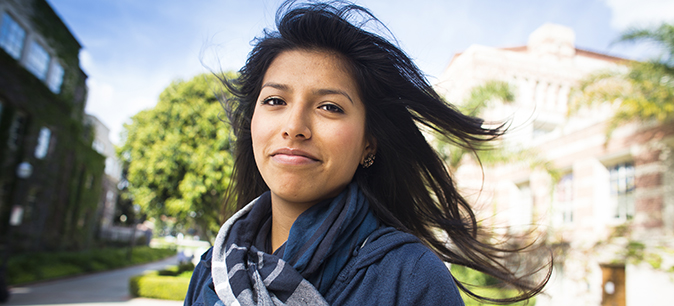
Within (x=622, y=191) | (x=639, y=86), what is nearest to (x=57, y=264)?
(x=622, y=191)

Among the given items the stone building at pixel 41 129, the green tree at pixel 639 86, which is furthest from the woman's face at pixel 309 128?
the stone building at pixel 41 129

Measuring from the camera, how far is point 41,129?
18.1 m

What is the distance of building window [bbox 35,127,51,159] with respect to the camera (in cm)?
1797

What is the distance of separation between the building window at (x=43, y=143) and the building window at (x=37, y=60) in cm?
239

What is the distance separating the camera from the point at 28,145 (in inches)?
667

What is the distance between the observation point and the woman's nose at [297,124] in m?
1.41

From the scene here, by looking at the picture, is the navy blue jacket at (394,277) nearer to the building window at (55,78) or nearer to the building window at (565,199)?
the building window at (565,199)

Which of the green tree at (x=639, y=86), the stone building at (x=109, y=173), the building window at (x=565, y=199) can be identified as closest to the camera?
the green tree at (x=639, y=86)

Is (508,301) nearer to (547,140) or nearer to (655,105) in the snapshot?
(655,105)

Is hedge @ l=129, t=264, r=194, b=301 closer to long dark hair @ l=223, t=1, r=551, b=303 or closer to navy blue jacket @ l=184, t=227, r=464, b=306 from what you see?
long dark hair @ l=223, t=1, r=551, b=303

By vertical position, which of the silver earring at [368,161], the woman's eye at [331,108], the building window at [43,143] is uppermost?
the building window at [43,143]

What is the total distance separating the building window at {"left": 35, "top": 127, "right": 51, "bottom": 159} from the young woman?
2014cm

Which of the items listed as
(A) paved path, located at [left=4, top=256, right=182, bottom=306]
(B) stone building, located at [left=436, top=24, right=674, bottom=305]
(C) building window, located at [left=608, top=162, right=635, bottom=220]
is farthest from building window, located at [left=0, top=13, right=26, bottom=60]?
(C) building window, located at [left=608, top=162, right=635, bottom=220]

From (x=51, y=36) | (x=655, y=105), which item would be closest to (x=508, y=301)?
(x=655, y=105)
